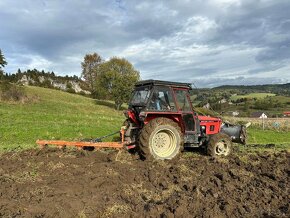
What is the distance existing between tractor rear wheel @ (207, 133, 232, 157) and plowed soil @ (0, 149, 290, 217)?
2.60 feet

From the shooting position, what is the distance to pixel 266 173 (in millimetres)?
8250

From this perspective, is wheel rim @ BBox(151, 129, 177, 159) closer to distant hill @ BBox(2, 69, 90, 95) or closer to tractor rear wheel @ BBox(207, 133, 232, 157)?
tractor rear wheel @ BBox(207, 133, 232, 157)

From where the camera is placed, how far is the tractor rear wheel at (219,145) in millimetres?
10727

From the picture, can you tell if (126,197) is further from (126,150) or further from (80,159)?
(126,150)

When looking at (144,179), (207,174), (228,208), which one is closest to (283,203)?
(228,208)

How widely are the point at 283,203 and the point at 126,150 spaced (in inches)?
199

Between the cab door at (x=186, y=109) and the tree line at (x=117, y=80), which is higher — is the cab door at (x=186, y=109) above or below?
below

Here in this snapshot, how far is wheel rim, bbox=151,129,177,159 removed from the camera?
9961 millimetres

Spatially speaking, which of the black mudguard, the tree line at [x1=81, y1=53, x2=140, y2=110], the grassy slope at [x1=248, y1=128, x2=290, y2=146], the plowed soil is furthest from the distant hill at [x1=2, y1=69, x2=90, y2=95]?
the plowed soil

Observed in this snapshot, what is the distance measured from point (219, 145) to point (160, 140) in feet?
6.88

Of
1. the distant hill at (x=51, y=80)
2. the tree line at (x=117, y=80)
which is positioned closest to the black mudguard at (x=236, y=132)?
the tree line at (x=117, y=80)

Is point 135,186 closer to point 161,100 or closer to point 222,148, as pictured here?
point 161,100

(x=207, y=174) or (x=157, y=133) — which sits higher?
(x=157, y=133)

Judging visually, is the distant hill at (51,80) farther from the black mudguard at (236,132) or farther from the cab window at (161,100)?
the cab window at (161,100)
